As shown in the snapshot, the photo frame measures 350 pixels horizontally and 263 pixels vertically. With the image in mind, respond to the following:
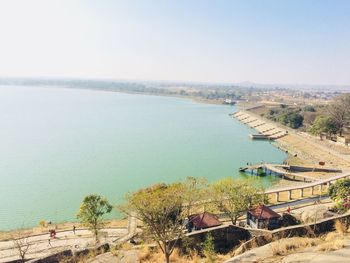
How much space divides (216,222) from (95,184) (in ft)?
61.3

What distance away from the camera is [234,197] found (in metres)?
21.1

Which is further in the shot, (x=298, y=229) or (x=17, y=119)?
(x=17, y=119)

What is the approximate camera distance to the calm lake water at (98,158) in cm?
3027

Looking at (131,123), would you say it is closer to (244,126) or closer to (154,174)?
(244,126)

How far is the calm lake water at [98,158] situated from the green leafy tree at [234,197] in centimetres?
1131

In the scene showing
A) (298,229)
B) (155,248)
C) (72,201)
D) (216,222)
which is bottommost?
(72,201)

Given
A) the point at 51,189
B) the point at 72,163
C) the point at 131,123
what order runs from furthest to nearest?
the point at 131,123, the point at 72,163, the point at 51,189

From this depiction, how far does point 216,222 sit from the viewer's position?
1820 centimetres

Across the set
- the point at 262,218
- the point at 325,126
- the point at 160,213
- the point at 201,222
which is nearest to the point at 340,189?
the point at 262,218

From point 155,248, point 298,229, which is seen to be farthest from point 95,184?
point 298,229

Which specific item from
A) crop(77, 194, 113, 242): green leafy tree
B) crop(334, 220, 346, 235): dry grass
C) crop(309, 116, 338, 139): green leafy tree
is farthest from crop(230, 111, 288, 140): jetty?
crop(334, 220, 346, 235): dry grass

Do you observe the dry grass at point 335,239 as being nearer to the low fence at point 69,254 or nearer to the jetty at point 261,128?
the low fence at point 69,254

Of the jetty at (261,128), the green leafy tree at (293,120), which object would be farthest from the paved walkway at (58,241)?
the green leafy tree at (293,120)

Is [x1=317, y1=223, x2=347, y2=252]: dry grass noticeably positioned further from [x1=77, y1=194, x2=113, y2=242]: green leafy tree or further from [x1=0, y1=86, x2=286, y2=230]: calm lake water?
[x1=0, y1=86, x2=286, y2=230]: calm lake water
